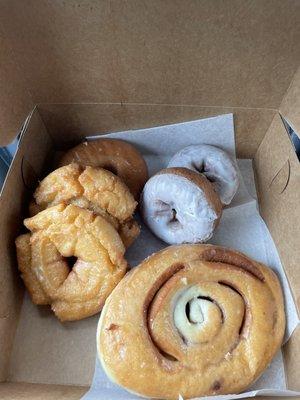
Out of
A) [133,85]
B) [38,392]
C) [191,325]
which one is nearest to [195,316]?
[191,325]

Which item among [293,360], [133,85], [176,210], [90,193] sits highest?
[133,85]

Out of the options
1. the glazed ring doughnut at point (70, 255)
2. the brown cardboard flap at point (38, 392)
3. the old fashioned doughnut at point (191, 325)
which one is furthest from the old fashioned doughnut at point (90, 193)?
the brown cardboard flap at point (38, 392)

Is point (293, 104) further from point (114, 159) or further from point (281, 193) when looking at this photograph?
point (114, 159)

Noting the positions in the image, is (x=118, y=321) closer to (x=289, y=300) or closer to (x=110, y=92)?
(x=289, y=300)

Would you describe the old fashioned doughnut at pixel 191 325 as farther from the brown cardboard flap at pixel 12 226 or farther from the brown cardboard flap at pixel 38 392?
the brown cardboard flap at pixel 12 226

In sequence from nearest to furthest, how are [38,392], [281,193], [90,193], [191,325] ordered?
[38,392] → [191,325] → [90,193] → [281,193]

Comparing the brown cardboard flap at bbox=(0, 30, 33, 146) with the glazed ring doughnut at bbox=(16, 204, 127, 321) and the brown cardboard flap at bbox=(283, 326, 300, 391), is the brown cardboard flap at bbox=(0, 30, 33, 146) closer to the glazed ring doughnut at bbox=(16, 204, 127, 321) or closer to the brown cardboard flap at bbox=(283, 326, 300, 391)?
the glazed ring doughnut at bbox=(16, 204, 127, 321)

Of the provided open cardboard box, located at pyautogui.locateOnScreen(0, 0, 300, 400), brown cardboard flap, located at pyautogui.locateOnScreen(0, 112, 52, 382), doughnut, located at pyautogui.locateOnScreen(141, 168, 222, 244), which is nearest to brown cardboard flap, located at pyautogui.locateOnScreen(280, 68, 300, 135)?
open cardboard box, located at pyautogui.locateOnScreen(0, 0, 300, 400)
